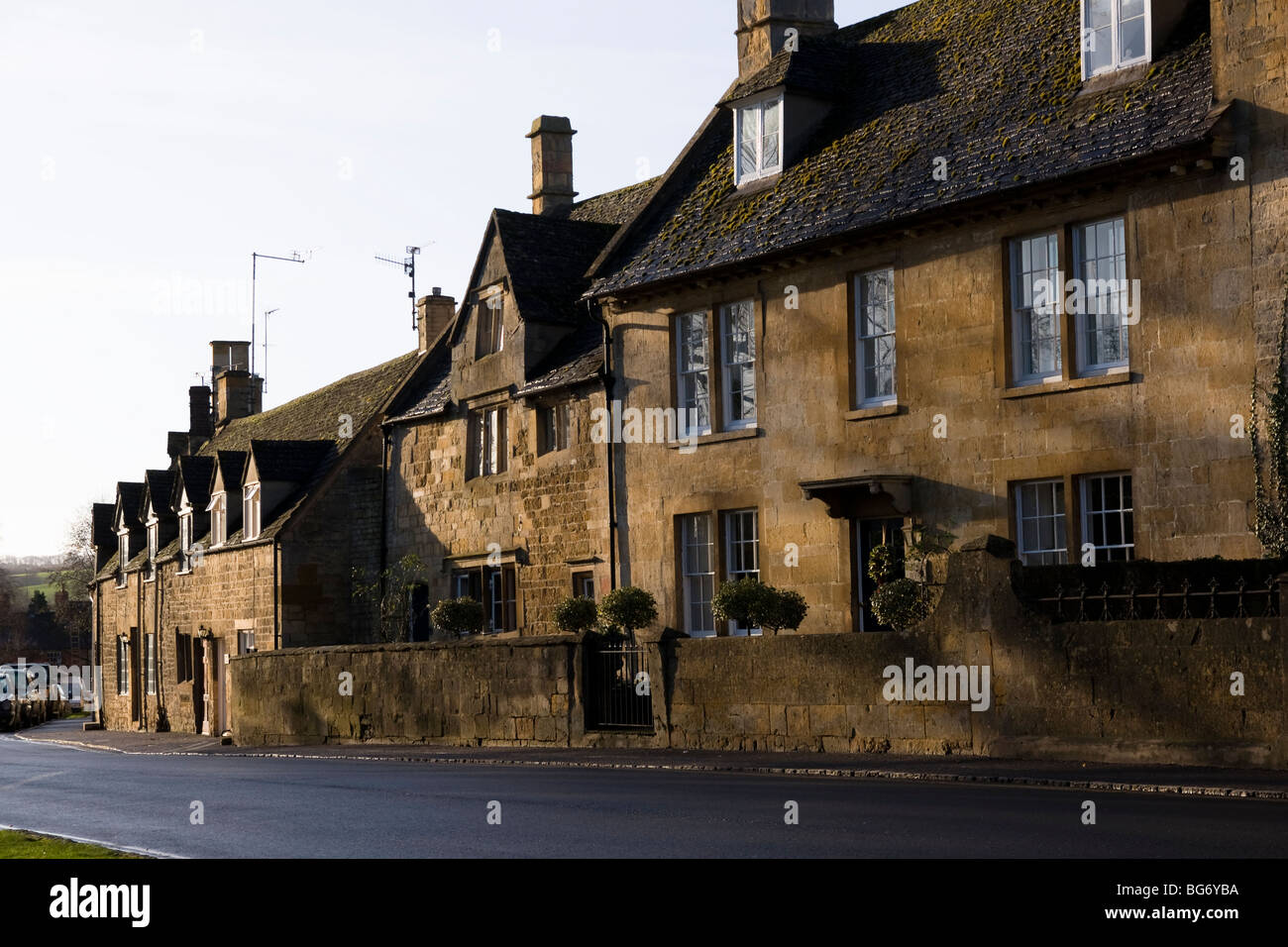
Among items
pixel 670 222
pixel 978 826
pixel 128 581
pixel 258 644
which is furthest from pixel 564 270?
pixel 128 581

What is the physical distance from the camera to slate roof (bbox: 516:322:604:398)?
29.9 m

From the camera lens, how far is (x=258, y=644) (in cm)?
3891

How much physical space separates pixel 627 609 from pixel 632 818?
13.6 metres

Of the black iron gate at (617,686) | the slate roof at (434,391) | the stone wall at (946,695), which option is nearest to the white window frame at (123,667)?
the slate roof at (434,391)

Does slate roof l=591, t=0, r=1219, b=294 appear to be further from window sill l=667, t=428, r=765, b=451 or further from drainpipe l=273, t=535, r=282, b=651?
drainpipe l=273, t=535, r=282, b=651

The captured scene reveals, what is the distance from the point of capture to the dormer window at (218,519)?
42656mm

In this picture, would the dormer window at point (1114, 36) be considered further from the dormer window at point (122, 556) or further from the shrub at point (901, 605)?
the dormer window at point (122, 556)

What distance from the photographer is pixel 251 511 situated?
40.4m

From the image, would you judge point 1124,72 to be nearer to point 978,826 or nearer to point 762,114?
point 762,114

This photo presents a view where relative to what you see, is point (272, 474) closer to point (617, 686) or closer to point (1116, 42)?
point (617, 686)

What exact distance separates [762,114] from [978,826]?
17.6m

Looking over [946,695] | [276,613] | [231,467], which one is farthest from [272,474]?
[946,695]

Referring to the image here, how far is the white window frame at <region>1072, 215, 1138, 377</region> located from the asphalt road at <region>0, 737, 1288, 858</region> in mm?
7176

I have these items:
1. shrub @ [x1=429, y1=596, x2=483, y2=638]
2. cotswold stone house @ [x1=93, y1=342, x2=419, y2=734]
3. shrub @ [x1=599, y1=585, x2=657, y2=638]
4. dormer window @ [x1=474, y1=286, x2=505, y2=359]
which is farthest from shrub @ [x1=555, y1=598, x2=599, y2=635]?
cotswold stone house @ [x1=93, y1=342, x2=419, y2=734]
